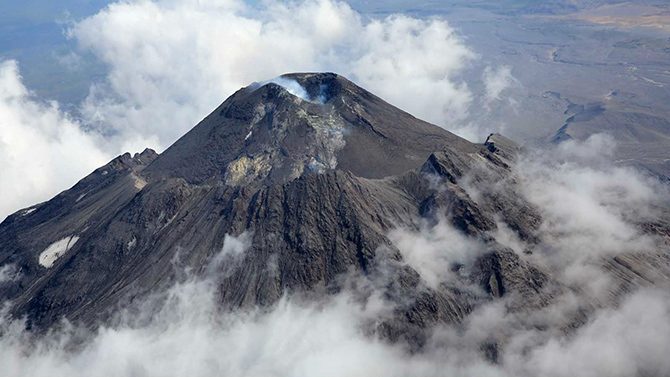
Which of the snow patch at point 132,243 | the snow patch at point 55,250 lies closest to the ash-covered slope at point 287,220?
the snow patch at point 55,250

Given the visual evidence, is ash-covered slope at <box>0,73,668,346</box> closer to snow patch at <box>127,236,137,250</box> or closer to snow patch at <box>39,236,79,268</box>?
snow patch at <box>39,236,79,268</box>

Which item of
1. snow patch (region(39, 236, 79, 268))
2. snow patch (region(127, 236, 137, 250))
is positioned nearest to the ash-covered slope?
snow patch (region(39, 236, 79, 268))

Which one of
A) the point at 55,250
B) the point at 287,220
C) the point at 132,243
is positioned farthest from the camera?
the point at 55,250

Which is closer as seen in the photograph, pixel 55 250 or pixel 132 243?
pixel 132 243

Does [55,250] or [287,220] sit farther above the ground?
[55,250]

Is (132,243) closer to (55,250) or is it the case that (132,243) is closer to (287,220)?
(55,250)

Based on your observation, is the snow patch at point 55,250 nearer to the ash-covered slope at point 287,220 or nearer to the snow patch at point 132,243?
the ash-covered slope at point 287,220

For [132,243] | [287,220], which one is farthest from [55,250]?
[287,220]
